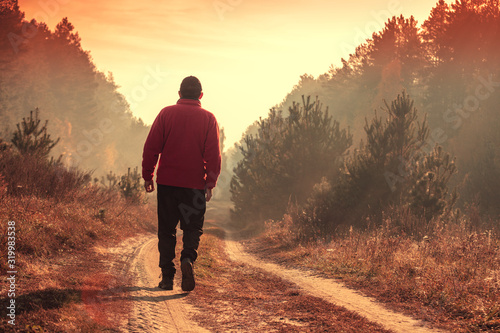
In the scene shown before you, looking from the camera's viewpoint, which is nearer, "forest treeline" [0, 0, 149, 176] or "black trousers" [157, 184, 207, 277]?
"black trousers" [157, 184, 207, 277]

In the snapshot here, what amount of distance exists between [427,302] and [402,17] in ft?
122

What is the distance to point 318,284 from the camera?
728 centimetres

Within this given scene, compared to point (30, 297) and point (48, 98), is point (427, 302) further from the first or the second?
point (48, 98)

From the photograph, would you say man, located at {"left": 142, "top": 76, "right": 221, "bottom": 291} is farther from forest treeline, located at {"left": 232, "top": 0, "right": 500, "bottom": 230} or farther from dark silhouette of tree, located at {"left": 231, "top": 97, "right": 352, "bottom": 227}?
dark silhouette of tree, located at {"left": 231, "top": 97, "right": 352, "bottom": 227}

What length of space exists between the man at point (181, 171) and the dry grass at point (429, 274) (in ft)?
9.69

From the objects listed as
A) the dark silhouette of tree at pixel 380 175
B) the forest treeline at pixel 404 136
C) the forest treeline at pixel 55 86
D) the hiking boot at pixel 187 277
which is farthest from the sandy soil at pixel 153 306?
the forest treeline at pixel 55 86

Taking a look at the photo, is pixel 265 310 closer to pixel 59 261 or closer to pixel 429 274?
pixel 429 274

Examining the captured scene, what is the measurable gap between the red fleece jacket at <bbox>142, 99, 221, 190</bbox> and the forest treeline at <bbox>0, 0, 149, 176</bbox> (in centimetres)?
3895

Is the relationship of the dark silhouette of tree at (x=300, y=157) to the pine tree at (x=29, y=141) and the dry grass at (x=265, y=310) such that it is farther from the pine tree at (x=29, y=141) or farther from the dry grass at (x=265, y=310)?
the dry grass at (x=265, y=310)

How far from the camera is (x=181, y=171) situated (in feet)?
17.3

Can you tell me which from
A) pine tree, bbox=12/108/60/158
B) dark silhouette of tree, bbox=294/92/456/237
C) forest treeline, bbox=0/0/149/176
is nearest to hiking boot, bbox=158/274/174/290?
dark silhouette of tree, bbox=294/92/456/237

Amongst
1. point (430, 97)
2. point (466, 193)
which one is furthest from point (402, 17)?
point (466, 193)

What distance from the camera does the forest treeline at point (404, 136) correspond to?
15781mm

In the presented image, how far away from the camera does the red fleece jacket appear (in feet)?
17.3
